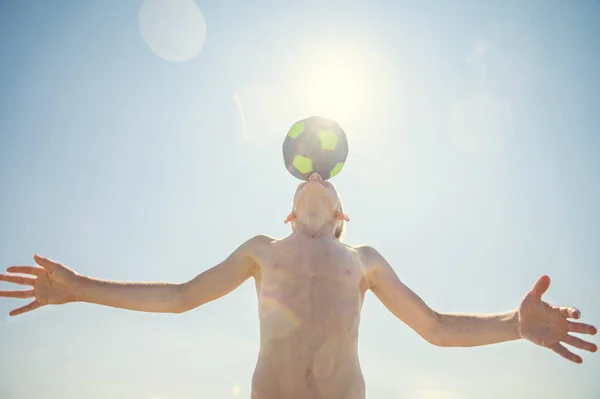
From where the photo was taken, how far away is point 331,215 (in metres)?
4.89

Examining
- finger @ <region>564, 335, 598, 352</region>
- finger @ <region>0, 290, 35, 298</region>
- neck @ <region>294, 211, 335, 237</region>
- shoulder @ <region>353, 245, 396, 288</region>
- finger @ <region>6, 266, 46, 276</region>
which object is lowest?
finger @ <region>564, 335, 598, 352</region>

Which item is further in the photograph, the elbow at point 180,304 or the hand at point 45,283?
the elbow at point 180,304

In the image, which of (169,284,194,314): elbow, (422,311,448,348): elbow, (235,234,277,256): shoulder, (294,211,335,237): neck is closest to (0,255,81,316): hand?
(169,284,194,314): elbow

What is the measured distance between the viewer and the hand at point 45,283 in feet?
13.7

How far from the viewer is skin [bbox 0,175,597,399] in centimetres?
376

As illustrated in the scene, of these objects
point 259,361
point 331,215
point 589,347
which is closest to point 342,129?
point 331,215

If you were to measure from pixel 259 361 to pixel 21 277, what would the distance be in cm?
254

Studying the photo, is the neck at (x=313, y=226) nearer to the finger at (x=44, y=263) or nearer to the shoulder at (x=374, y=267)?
the shoulder at (x=374, y=267)

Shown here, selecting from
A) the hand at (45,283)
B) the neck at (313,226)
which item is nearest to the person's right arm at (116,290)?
the hand at (45,283)

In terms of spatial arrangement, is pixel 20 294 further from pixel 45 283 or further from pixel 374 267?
pixel 374 267

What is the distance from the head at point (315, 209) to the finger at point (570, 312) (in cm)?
228

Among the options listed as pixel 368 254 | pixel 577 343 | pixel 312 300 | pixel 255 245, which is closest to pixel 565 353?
pixel 577 343

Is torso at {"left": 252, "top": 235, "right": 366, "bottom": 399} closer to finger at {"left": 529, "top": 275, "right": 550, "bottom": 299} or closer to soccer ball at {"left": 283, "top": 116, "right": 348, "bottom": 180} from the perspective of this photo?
soccer ball at {"left": 283, "top": 116, "right": 348, "bottom": 180}

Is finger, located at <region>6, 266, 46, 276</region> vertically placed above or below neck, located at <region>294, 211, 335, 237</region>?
below
